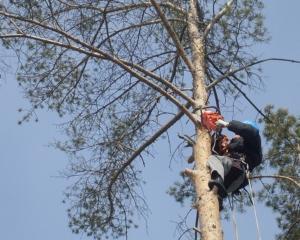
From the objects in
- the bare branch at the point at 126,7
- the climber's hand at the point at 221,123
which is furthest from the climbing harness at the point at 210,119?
the bare branch at the point at 126,7

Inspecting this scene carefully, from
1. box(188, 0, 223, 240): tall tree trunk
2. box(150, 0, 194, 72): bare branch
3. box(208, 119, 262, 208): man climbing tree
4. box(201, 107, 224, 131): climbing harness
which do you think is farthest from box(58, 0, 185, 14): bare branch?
box(208, 119, 262, 208): man climbing tree

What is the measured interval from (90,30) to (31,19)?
0.96 m

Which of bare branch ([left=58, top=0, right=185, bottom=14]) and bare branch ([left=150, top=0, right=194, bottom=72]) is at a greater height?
bare branch ([left=58, top=0, right=185, bottom=14])

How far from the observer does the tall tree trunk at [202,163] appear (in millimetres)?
4910

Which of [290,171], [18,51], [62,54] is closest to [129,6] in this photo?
[62,54]

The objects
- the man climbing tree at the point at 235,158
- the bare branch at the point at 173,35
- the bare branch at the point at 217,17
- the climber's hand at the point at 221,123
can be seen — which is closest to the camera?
the man climbing tree at the point at 235,158

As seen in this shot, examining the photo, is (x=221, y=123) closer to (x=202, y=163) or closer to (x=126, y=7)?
(x=202, y=163)

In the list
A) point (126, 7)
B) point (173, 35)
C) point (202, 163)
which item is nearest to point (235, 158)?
point (202, 163)

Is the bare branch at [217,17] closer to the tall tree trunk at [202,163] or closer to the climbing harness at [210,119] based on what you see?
the tall tree trunk at [202,163]

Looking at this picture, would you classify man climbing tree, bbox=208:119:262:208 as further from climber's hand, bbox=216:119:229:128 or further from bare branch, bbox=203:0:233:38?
bare branch, bbox=203:0:233:38

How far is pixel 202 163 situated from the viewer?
545 centimetres

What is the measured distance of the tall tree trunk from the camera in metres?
4.91

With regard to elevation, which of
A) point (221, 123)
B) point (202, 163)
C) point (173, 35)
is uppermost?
point (173, 35)

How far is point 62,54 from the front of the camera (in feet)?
24.1
